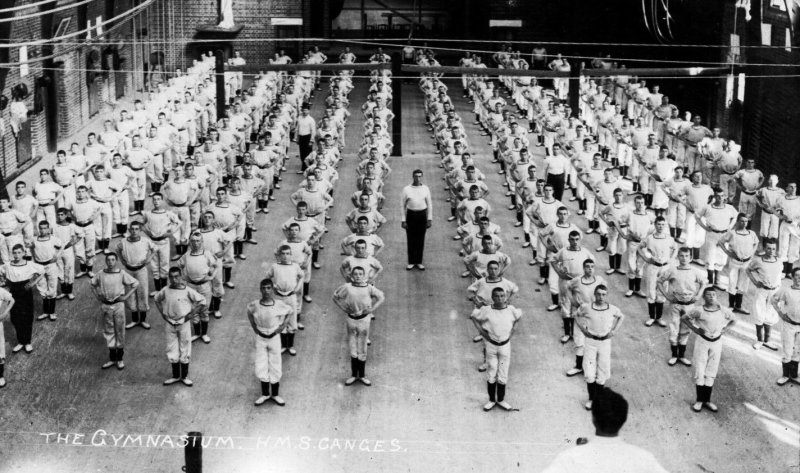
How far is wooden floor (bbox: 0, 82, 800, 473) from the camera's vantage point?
12.2 metres

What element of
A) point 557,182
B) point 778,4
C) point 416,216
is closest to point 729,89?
point 778,4

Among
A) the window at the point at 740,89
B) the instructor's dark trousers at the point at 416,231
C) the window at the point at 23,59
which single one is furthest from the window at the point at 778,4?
the window at the point at 23,59

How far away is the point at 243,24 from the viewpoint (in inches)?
1501

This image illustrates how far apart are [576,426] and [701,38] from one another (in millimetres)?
18759

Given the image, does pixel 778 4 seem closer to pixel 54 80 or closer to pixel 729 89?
pixel 729 89

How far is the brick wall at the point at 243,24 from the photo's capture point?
37.1 m

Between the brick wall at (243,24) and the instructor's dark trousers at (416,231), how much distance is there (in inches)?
785

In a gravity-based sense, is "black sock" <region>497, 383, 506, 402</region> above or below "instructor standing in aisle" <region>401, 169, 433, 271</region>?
below

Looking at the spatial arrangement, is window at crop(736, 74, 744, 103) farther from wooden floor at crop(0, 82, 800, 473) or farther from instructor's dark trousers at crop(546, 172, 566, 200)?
wooden floor at crop(0, 82, 800, 473)

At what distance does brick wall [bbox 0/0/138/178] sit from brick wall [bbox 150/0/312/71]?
17.6 feet

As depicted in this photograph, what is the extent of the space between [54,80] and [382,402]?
53.3ft

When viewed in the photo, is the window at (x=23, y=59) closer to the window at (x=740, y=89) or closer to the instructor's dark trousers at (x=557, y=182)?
the instructor's dark trousers at (x=557, y=182)

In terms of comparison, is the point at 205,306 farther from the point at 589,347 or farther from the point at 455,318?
the point at 589,347

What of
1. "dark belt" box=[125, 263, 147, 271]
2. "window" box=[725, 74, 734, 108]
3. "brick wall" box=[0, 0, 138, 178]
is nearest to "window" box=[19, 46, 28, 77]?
"brick wall" box=[0, 0, 138, 178]
